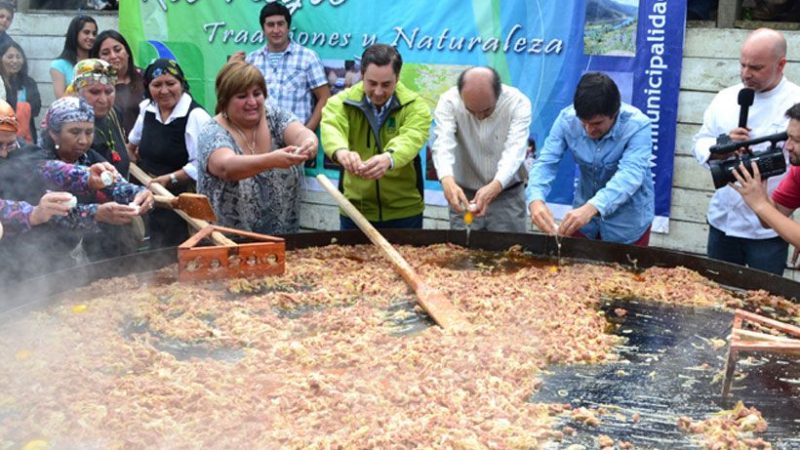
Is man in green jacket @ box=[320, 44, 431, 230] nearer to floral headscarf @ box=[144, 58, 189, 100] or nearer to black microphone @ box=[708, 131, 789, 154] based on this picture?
floral headscarf @ box=[144, 58, 189, 100]

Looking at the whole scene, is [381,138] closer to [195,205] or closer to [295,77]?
[195,205]

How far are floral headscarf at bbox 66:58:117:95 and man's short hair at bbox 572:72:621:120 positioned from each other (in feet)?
9.88

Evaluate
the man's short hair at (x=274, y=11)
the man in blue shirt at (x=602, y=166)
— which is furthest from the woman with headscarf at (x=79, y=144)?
the man's short hair at (x=274, y=11)

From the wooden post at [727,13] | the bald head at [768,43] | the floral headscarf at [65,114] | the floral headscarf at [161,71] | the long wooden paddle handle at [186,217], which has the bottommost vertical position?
the long wooden paddle handle at [186,217]

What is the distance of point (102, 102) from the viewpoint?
5352 millimetres

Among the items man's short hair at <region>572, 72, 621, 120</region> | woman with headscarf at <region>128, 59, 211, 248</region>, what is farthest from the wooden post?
woman with headscarf at <region>128, 59, 211, 248</region>

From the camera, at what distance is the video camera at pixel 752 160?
170 inches

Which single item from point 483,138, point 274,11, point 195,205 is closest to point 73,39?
point 274,11

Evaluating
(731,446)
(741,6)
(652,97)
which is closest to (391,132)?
(652,97)

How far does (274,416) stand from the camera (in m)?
2.90

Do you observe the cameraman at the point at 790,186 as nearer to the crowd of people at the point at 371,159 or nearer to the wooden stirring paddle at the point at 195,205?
the crowd of people at the point at 371,159

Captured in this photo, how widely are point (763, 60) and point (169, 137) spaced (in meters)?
4.02

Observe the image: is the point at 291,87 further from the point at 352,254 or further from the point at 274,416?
the point at 274,416

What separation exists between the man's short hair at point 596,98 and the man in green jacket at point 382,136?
1126 millimetres
